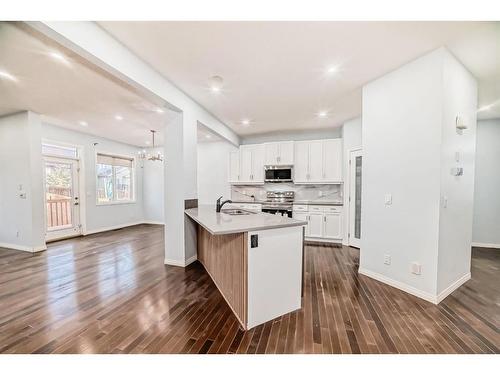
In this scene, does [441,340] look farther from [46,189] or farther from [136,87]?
[46,189]

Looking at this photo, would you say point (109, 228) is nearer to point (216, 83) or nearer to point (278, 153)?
point (278, 153)

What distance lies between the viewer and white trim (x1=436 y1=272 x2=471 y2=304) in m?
2.33

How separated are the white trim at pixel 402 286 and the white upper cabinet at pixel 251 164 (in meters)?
3.29

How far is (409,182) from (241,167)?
13.1 feet

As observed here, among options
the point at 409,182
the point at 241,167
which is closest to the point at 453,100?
the point at 409,182

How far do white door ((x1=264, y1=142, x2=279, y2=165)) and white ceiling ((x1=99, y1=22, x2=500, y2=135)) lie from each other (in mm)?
2046

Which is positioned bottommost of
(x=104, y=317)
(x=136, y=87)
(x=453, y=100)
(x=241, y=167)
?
(x=104, y=317)

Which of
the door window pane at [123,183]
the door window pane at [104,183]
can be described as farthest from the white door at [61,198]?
the door window pane at [123,183]

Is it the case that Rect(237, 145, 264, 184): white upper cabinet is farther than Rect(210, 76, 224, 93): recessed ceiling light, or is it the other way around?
Rect(237, 145, 264, 184): white upper cabinet

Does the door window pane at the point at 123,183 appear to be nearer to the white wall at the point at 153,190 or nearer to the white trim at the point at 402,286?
the white wall at the point at 153,190

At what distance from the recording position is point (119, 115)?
4199mm

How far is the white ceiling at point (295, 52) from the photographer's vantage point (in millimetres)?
1940

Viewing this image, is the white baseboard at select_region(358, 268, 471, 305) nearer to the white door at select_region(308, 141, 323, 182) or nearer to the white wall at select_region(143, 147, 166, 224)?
the white door at select_region(308, 141, 323, 182)

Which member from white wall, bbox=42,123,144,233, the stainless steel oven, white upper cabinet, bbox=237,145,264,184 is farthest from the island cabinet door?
white wall, bbox=42,123,144,233
